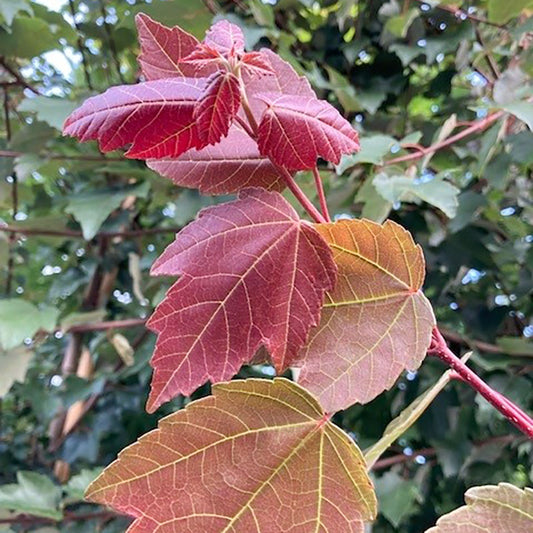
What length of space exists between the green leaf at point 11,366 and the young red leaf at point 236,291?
690 millimetres

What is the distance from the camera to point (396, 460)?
0.89 meters

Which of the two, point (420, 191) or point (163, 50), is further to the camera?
point (420, 191)

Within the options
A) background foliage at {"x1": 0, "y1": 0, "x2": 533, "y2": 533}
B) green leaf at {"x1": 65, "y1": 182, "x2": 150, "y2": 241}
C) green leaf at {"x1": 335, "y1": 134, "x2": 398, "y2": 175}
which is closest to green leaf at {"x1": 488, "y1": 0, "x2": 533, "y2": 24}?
background foliage at {"x1": 0, "y1": 0, "x2": 533, "y2": 533}

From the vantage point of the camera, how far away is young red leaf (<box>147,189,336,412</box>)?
261 millimetres

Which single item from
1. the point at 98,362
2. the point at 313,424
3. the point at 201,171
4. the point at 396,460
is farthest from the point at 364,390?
the point at 98,362

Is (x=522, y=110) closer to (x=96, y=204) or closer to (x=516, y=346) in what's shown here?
(x=516, y=346)

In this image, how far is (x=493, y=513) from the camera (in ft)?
0.87

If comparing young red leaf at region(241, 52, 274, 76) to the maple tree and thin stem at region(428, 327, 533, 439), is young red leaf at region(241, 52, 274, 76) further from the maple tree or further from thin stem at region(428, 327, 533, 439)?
thin stem at region(428, 327, 533, 439)

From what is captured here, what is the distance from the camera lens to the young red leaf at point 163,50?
0.99 ft

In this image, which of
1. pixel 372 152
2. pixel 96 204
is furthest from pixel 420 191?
pixel 96 204

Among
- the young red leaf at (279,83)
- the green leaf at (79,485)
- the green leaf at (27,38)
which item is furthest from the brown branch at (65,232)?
the young red leaf at (279,83)

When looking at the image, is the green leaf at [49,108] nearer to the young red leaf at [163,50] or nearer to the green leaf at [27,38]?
the green leaf at [27,38]

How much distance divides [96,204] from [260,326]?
0.72m

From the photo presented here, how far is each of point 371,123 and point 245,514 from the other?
827 millimetres
